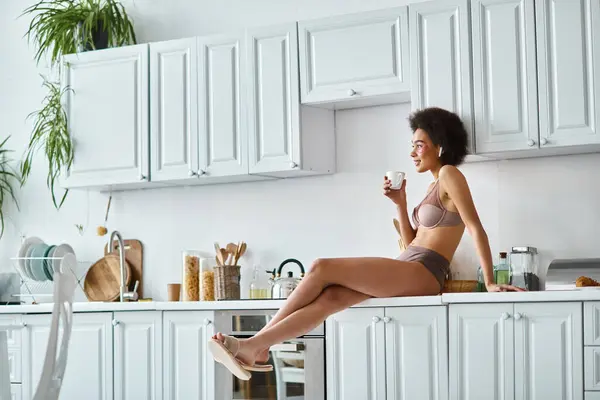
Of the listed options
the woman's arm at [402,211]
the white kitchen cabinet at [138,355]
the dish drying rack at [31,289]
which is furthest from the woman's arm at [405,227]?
the dish drying rack at [31,289]

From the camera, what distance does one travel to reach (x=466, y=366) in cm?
428

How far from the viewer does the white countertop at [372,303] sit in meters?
4.10

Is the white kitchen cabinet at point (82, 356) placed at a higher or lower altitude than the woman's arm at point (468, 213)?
lower

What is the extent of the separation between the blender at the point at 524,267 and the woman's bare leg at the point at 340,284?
0.48 m

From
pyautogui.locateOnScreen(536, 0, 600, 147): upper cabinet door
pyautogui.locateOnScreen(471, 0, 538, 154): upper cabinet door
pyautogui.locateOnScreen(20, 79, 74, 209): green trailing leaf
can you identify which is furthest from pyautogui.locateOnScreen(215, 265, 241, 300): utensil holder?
pyautogui.locateOnScreen(536, 0, 600, 147): upper cabinet door

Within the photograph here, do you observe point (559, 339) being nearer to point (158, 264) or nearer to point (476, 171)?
point (476, 171)

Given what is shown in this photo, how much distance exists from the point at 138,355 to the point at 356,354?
3.91 ft

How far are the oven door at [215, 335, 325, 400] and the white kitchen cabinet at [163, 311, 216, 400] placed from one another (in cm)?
20

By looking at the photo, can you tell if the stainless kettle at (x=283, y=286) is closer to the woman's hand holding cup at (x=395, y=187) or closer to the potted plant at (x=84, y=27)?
the woman's hand holding cup at (x=395, y=187)

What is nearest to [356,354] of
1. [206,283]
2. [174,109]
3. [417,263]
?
[417,263]

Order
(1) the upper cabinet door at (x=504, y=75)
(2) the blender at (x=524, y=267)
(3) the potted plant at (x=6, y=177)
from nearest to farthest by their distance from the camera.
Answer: (1) the upper cabinet door at (x=504, y=75) → (2) the blender at (x=524, y=267) → (3) the potted plant at (x=6, y=177)

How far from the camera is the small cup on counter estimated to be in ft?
17.8

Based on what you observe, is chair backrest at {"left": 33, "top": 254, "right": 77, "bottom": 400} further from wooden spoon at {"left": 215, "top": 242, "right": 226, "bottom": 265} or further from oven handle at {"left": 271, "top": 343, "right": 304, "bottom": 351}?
wooden spoon at {"left": 215, "top": 242, "right": 226, "bottom": 265}

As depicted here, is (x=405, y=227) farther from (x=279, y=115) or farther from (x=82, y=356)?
(x=82, y=356)
